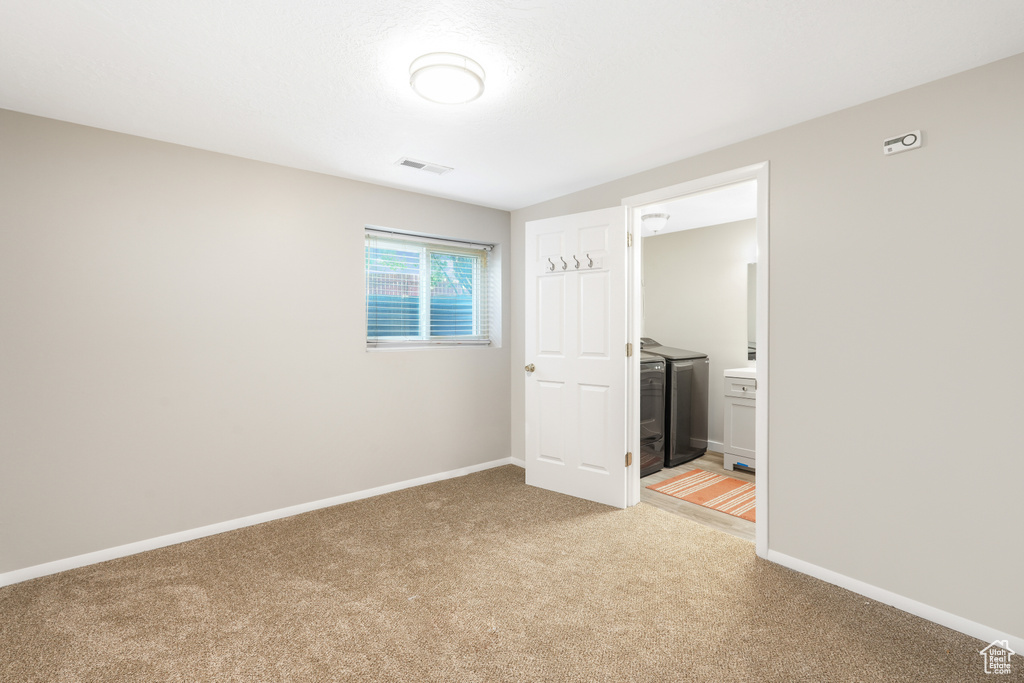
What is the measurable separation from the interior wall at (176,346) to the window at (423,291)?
0.17 metres

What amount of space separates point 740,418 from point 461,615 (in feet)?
10.8

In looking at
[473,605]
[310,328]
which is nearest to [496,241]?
[310,328]

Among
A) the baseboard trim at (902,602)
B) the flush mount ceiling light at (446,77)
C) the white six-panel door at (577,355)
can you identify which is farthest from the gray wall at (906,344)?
the flush mount ceiling light at (446,77)

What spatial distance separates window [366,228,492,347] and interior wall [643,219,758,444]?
223cm

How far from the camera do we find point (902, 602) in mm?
2189

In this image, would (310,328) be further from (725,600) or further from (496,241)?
(725,600)

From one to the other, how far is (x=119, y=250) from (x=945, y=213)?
13.5ft

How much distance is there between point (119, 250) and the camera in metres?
2.69

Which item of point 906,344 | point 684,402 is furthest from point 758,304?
point 684,402

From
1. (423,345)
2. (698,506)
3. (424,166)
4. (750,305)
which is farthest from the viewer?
(750,305)

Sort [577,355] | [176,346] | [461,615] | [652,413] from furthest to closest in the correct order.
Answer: [652,413]
[577,355]
[176,346]
[461,615]

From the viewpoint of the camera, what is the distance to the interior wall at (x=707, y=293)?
493cm

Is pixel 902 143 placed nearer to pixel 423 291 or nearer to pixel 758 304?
pixel 758 304

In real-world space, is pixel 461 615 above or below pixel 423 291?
below
